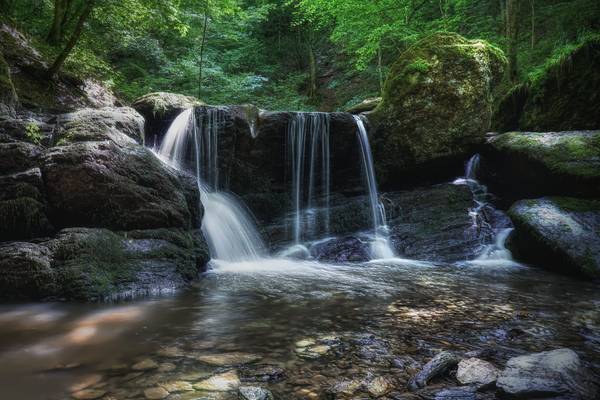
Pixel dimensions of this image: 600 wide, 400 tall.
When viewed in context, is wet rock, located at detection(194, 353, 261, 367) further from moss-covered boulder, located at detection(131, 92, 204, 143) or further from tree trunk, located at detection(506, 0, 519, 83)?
tree trunk, located at detection(506, 0, 519, 83)

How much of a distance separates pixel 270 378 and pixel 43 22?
11.0m

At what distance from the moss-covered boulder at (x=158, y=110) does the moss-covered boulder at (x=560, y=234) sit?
7.52 m

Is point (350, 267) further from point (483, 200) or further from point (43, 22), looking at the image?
point (43, 22)

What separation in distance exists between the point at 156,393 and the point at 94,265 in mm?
2860

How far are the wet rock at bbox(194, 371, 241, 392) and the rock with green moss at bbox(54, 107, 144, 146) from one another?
4.58 metres

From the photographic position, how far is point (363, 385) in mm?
2545

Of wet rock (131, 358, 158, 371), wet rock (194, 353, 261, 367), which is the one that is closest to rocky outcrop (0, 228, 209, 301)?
wet rock (131, 358, 158, 371)

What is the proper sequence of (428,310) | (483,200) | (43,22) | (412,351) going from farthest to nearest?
(43,22) → (483,200) → (428,310) → (412,351)

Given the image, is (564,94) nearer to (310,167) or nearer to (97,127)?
(310,167)

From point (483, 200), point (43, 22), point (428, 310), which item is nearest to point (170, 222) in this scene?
point (428, 310)

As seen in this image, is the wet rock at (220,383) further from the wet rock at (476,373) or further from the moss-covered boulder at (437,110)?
the moss-covered boulder at (437,110)

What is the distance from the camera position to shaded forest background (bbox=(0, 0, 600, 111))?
30.4 ft

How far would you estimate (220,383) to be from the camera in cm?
255

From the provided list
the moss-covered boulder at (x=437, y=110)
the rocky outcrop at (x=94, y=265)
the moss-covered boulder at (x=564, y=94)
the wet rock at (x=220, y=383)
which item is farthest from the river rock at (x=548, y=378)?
the moss-covered boulder at (x=564, y=94)
